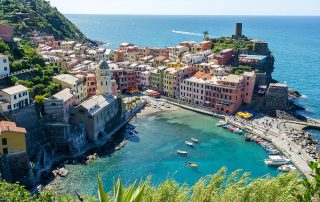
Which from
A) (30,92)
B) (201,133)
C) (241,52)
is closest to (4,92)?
(30,92)

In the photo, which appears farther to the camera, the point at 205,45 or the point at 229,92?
the point at 205,45

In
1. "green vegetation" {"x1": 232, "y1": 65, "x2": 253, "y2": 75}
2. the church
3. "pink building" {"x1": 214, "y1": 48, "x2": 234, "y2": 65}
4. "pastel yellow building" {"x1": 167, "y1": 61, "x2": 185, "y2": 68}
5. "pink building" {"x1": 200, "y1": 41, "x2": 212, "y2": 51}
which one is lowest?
the church

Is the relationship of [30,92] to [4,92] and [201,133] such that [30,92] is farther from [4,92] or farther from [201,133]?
[201,133]

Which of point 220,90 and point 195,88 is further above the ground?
point 220,90

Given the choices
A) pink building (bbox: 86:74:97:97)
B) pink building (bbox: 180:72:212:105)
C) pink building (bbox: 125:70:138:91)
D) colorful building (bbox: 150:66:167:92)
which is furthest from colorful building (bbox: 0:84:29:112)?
colorful building (bbox: 150:66:167:92)

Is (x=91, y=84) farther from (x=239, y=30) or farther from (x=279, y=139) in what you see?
(x=239, y=30)

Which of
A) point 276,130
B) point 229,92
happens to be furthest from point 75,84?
point 276,130

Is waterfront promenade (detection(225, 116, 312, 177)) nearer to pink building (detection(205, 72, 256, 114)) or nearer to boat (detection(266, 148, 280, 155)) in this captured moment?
boat (detection(266, 148, 280, 155))
